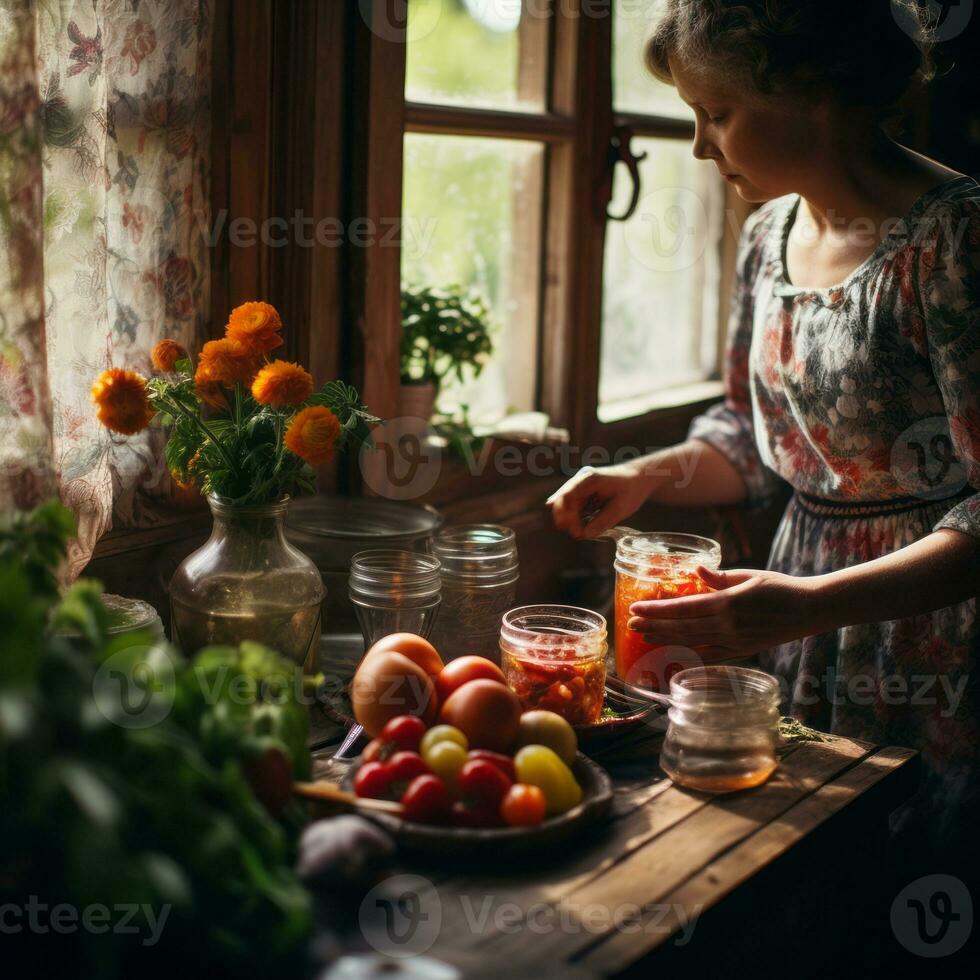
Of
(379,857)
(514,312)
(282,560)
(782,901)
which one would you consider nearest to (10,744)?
(379,857)

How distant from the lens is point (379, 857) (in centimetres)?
103

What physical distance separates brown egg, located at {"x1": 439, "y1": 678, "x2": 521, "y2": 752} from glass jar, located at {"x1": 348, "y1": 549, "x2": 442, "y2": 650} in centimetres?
25

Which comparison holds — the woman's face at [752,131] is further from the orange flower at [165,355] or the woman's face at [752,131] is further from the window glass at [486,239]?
the orange flower at [165,355]

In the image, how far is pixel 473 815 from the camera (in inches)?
44.6

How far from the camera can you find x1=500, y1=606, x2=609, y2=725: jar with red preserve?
138 cm

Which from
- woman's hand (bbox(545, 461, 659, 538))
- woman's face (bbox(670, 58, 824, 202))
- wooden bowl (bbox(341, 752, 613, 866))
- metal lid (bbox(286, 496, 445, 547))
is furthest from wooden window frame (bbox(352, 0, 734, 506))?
wooden bowl (bbox(341, 752, 613, 866))

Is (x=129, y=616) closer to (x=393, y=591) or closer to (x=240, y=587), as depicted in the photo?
(x=240, y=587)

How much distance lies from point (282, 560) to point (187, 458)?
160 millimetres

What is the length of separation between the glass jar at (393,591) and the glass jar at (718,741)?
34 cm

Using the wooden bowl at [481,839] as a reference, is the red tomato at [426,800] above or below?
above

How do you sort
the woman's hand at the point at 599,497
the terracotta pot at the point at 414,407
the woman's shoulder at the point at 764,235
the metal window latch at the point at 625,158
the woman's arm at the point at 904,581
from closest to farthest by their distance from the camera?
the woman's arm at the point at 904,581, the woman's hand at the point at 599,497, the woman's shoulder at the point at 764,235, the terracotta pot at the point at 414,407, the metal window latch at the point at 625,158

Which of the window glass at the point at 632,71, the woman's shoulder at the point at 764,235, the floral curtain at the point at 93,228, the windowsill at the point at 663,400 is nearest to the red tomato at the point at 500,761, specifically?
the floral curtain at the point at 93,228

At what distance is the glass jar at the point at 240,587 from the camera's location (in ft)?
4.46

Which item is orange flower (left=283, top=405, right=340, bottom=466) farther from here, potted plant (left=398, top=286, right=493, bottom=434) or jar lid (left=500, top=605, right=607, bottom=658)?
potted plant (left=398, top=286, right=493, bottom=434)
